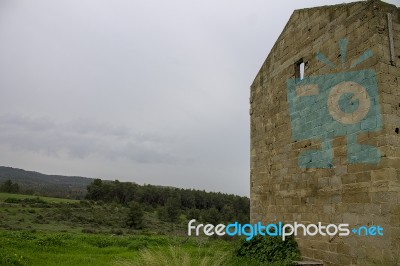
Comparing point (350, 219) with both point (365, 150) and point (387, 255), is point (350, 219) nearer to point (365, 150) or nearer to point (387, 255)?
point (387, 255)

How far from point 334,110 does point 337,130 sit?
447mm

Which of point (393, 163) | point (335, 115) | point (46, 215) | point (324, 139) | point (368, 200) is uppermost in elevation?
point (335, 115)

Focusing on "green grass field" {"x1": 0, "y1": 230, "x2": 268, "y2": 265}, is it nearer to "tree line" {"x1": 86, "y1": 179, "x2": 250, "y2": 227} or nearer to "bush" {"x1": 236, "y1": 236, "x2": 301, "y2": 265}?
"bush" {"x1": 236, "y1": 236, "x2": 301, "y2": 265}

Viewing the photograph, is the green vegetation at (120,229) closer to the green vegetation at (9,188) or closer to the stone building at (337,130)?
the green vegetation at (9,188)

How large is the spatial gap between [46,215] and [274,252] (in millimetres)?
36058

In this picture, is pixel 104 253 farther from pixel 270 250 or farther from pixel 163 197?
pixel 163 197

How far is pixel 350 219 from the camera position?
6.43 metres

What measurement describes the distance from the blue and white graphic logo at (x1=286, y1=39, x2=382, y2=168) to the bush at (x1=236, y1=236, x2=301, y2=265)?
1975 mm

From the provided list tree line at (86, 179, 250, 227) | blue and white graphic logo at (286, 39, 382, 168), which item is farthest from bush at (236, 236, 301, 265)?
tree line at (86, 179, 250, 227)

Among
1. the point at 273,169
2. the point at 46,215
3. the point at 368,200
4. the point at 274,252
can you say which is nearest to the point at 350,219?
the point at 368,200

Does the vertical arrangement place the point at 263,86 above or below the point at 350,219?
above

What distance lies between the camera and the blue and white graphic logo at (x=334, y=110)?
6.22m

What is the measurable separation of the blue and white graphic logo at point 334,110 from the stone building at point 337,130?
20 millimetres

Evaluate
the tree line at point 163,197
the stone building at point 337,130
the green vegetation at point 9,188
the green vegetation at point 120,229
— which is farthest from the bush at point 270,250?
the green vegetation at point 9,188
